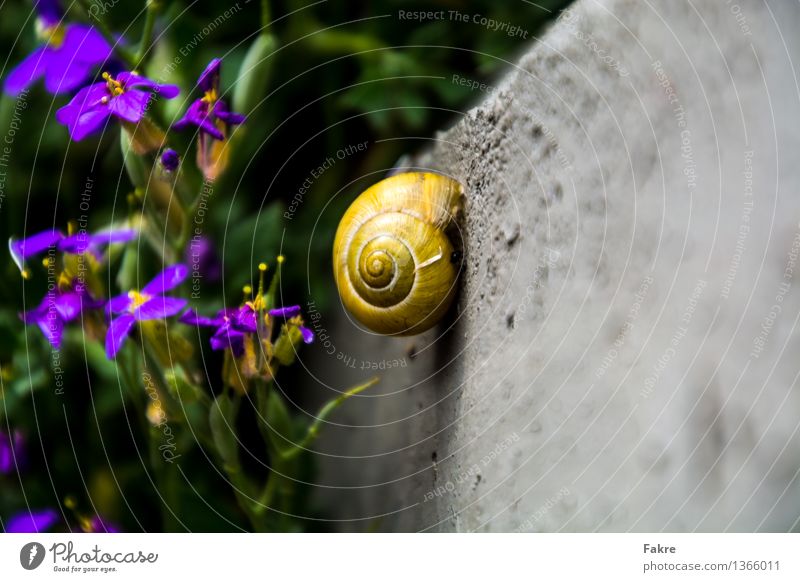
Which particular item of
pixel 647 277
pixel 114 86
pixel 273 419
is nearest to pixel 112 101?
pixel 114 86

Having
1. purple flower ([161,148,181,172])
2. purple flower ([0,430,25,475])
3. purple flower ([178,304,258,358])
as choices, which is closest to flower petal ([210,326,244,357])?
purple flower ([178,304,258,358])

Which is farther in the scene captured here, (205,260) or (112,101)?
(205,260)

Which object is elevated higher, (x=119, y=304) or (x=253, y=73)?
(x=253, y=73)

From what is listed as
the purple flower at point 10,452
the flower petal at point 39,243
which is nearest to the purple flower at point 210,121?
the flower petal at point 39,243

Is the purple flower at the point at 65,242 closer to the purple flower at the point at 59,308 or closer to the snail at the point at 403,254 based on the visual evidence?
the purple flower at the point at 59,308

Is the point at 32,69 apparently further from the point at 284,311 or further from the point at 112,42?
the point at 284,311

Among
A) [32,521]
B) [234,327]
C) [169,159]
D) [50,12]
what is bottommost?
[32,521]
